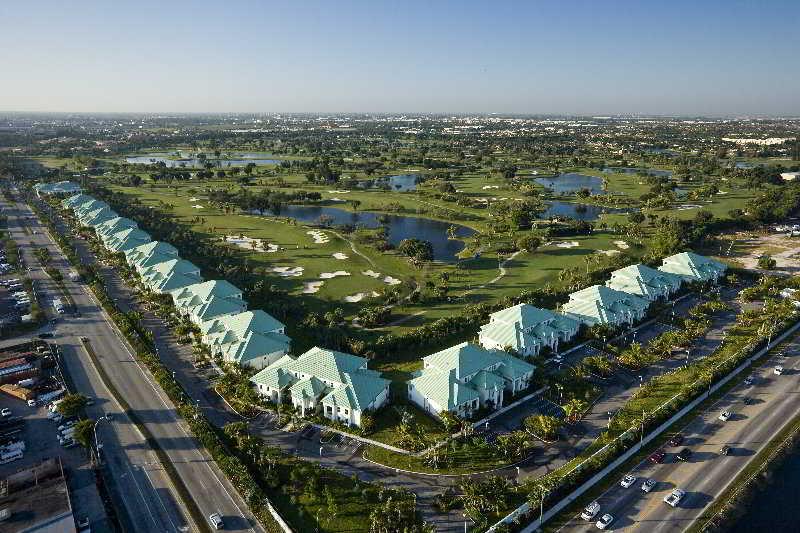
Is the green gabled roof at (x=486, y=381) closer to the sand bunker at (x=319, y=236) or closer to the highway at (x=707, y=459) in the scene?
the highway at (x=707, y=459)

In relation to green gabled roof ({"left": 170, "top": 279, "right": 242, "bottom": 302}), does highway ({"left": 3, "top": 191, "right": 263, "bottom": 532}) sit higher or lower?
lower

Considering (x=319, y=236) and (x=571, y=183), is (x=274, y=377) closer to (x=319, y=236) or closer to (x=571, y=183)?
(x=319, y=236)

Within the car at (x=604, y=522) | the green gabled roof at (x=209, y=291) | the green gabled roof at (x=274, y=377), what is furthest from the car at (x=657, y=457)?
the green gabled roof at (x=209, y=291)

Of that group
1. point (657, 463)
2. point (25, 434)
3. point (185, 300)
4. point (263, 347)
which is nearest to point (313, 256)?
point (185, 300)

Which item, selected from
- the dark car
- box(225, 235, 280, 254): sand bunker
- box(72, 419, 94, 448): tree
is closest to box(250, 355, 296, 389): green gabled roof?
box(72, 419, 94, 448): tree

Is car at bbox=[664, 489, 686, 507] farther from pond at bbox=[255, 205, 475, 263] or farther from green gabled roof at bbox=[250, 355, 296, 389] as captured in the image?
pond at bbox=[255, 205, 475, 263]

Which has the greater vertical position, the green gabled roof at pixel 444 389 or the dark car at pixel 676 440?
the green gabled roof at pixel 444 389

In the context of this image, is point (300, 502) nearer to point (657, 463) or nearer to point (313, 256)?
point (657, 463)
